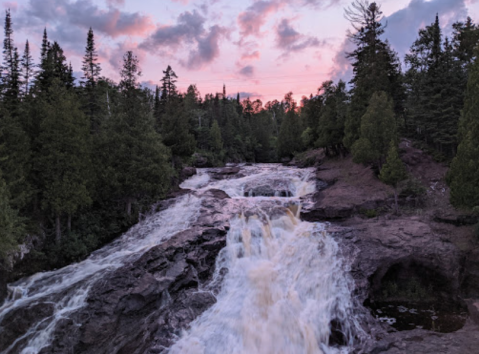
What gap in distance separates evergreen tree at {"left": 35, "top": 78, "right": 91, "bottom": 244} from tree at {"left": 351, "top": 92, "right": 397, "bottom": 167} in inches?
855

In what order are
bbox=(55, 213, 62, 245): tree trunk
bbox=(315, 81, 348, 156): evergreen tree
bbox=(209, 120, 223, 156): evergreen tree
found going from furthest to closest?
bbox=(209, 120, 223, 156): evergreen tree → bbox=(315, 81, 348, 156): evergreen tree → bbox=(55, 213, 62, 245): tree trunk

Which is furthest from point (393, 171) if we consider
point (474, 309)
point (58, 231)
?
point (58, 231)

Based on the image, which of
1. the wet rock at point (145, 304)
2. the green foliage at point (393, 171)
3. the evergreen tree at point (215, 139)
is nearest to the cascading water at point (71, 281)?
the wet rock at point (145, 304)

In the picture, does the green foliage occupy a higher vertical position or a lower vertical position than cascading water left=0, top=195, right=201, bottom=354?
higher

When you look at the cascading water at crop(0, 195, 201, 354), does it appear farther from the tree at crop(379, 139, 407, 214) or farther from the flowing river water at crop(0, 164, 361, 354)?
the tree at crop(379, 139, 407, 214)

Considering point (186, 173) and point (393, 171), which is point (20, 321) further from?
point (186, 173)

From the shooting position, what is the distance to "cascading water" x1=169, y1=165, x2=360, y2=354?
32.7 ft

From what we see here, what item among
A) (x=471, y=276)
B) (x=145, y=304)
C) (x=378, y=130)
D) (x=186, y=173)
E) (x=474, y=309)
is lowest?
(x=145, y=304)

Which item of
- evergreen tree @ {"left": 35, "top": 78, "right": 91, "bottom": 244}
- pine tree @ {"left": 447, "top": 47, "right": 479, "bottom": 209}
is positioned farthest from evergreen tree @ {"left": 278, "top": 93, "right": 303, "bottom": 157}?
evergreen tree @ {"left": 35, "top": 78, "right": 91, "bottom": 244}

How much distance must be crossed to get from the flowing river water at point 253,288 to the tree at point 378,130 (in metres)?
8.76

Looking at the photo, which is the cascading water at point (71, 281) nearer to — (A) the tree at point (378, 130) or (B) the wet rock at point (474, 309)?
(B) the wet rock at point (474, 309)

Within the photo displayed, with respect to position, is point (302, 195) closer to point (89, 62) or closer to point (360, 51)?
point (360, 51)

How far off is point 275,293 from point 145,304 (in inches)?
219

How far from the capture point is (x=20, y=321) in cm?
1124
